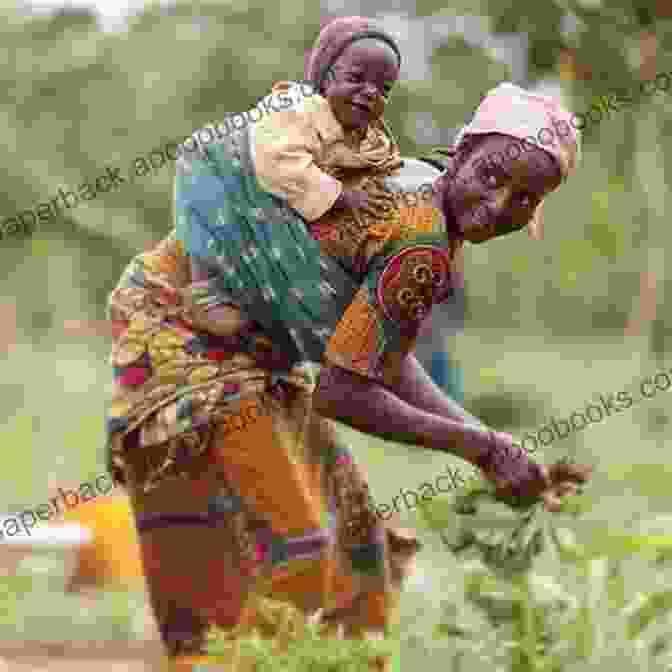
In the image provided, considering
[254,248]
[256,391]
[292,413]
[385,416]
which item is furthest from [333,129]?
[292,413]

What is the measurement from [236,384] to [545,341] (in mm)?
10026

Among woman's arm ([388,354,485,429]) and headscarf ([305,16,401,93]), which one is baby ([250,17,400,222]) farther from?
woman's arm ([388,354,485,429])

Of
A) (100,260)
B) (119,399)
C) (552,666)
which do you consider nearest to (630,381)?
(100,260)

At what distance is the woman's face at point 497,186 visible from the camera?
2.68 meters

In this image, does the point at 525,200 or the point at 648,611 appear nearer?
the point at 525,200

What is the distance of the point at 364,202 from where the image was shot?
2.85 meters

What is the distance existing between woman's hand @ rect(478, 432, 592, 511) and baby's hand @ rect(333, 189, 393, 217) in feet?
1.67

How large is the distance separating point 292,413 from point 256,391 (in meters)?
0.15

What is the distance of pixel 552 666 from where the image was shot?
155 inches

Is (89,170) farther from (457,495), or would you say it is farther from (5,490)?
(457,495)

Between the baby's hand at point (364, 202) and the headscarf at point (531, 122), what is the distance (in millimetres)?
195

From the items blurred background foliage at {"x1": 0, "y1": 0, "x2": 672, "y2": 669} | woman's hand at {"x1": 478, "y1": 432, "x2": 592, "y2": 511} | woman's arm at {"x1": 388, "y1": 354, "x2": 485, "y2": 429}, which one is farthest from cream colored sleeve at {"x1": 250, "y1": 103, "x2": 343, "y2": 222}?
blurred background foliage at {"x1": 0, "y1": 0, "x2": 672, "y2": 669}

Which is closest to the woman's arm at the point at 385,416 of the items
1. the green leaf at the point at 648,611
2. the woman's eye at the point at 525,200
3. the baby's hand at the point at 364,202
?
the baby's hand at the point at 364,202

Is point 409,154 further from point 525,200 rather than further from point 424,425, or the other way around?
point 525,200
